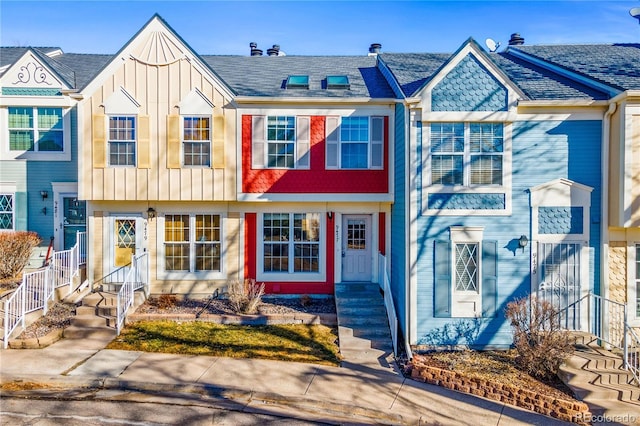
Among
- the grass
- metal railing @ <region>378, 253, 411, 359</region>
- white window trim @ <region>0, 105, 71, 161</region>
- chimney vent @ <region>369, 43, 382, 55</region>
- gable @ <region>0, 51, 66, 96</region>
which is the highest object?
chimney vent @ <region>369, 43, 382, 55</region>

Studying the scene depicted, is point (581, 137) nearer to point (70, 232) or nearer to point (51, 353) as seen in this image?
point (51, 353)

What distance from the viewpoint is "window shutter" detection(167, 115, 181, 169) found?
42.1ft

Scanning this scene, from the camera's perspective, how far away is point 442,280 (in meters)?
10.8

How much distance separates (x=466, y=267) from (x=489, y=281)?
62 centimetres

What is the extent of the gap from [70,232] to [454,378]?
41.0 ft

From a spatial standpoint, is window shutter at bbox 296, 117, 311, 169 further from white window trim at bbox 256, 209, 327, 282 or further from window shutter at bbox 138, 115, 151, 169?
window shutter at bbox 138, 115, 151, 169

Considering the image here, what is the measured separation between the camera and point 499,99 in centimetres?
1072

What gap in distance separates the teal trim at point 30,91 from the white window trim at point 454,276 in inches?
508

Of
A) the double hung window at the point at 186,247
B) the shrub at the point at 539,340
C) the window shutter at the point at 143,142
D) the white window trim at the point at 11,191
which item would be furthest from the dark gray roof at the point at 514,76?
the white window trim at the point at 11,191

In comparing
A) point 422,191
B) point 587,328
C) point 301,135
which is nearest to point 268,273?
point 301,135

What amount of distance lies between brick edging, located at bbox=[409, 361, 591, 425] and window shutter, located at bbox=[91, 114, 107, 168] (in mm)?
9963

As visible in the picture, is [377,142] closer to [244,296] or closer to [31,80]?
[244,296]

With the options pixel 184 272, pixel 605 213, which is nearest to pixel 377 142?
pixel 605 213

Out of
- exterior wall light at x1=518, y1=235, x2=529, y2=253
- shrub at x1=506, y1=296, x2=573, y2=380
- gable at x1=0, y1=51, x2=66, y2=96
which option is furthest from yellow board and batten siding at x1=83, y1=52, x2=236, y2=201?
shrub at x1=506, y1=296, x2=573, y2=380
